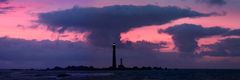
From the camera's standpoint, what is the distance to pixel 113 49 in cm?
19988

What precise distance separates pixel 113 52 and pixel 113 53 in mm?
605

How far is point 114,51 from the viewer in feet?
651

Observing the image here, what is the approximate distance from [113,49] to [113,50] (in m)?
0.87

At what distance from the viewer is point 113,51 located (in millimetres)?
199125

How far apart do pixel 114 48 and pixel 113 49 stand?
708 millimetres

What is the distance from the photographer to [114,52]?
19850 centimetres

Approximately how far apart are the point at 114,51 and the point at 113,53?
1.38 meters

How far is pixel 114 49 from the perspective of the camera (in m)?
199

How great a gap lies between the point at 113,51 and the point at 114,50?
0.92 metres

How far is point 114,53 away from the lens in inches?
7844

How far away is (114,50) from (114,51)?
1.51 ft

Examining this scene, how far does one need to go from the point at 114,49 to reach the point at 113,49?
0.78 metres

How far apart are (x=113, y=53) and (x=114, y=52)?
1.11m
